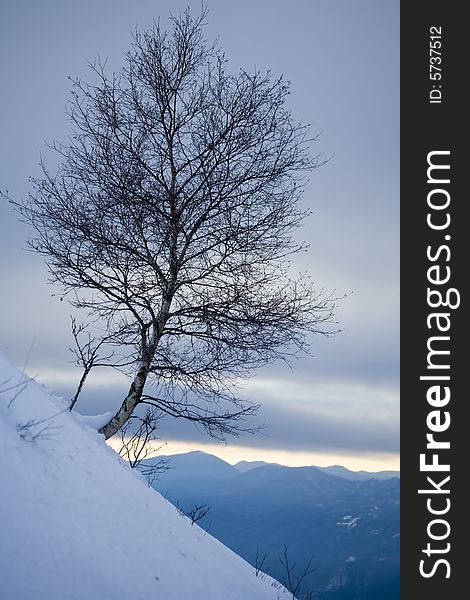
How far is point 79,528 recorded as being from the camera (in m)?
4.35

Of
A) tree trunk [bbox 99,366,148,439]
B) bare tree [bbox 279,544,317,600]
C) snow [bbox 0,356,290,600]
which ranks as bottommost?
bare tree [bbox 279,544,317,600]

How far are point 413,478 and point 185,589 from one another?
14.1 feet

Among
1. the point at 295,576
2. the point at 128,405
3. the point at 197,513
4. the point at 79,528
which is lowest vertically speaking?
the point at 295,576

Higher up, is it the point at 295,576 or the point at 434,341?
the point at 434,341

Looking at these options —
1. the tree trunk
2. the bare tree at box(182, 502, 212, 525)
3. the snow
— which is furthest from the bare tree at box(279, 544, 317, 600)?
the tree trunk

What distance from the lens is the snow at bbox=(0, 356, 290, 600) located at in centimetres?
381

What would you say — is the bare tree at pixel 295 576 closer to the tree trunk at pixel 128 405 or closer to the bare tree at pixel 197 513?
the bare tree at pixel 197 513

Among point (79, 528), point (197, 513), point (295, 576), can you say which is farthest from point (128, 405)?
point (79, 528)

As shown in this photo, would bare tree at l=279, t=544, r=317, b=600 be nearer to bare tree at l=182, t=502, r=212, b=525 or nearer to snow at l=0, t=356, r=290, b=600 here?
snow at l=0, t=356, r=290, b=600

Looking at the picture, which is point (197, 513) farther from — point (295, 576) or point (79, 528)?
point (79, 528)

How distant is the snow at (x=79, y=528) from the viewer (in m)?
3.81

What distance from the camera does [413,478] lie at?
305 inches

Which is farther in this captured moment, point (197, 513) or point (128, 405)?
point (128, 405)

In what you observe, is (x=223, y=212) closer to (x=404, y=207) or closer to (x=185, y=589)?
(x=404, y=207)
